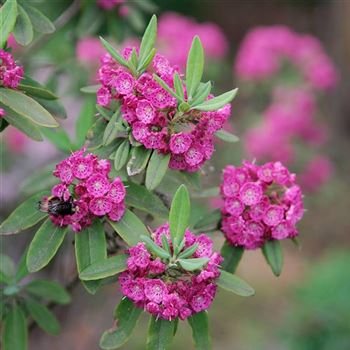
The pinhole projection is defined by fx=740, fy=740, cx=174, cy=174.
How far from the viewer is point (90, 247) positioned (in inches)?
60.0

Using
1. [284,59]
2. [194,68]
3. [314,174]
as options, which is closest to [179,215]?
[194,68]

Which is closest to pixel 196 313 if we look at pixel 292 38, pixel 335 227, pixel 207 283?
pixel 207 283

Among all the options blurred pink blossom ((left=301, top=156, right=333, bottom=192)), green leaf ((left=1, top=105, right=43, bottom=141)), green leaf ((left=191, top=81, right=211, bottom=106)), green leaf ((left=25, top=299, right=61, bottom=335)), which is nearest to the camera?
green leaf ((left=191, top=81, right=211, bottom=106))

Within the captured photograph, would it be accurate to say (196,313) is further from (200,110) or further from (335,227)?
(335,227)

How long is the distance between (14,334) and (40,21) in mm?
768

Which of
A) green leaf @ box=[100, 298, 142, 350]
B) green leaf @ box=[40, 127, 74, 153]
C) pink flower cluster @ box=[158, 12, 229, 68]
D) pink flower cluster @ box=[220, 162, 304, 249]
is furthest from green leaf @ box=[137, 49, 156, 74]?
pink flower cluster @ box=[158, 12, 229, 68]

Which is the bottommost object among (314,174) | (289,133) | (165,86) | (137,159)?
(137,159)

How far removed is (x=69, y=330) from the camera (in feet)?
14.2

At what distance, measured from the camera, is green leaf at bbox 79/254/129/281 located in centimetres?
144

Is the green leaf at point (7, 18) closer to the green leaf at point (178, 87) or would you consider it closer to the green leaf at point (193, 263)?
the green leaf at point (178, 87)

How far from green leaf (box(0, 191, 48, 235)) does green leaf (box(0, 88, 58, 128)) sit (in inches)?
7.0

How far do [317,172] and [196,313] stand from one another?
3.06 metres

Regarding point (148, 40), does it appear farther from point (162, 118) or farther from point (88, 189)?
point (88, 189)

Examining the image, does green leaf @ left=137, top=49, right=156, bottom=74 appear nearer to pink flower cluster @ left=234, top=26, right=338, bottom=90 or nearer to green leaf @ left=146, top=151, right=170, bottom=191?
green leaf @ left=146, top=151, right=170, bottom=191
